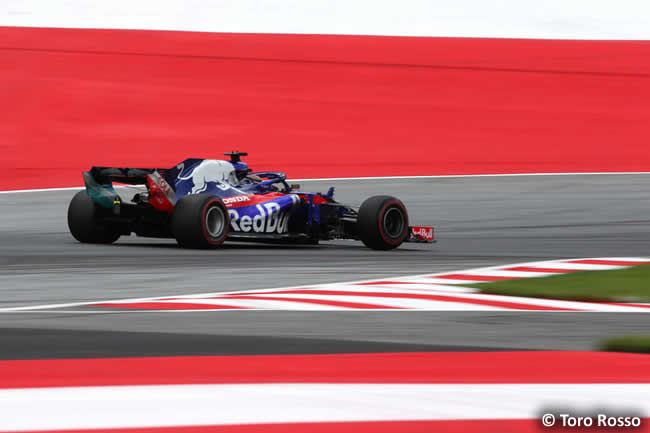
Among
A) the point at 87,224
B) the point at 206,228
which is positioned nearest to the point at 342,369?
the point at 206,228

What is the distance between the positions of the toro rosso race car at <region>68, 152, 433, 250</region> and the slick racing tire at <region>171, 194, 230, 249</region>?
0.04 ft

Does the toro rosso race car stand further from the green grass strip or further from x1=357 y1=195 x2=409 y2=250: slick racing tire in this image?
the green grass strip

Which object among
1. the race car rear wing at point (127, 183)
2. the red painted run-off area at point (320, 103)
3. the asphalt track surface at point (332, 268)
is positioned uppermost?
the red painted run-off area at point (320, 103)

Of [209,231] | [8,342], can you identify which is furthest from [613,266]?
[8,342]

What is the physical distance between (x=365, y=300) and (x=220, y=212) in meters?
5.98

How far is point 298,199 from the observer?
1630 cm

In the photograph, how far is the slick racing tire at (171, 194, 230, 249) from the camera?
1499 cm

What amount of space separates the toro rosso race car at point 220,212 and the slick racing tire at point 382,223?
14 millimetres

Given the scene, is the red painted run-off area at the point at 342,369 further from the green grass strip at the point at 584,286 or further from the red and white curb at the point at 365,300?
the green grass strip at the point at 584,286

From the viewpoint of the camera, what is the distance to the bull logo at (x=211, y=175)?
52.4 ft

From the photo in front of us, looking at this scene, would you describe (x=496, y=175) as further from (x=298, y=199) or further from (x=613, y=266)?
(x=613, y=266)

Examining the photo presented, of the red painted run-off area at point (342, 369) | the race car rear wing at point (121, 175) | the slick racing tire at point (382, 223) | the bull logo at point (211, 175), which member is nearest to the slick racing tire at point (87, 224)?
the race car rear wing at point (121, 175)

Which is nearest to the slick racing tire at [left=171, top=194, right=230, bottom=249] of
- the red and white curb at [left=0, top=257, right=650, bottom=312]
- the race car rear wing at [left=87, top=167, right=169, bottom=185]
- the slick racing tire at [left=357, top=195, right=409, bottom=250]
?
the race car rear wing at [left=87, top=167, right=169, bottom=185]

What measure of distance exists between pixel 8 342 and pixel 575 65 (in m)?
32.1
